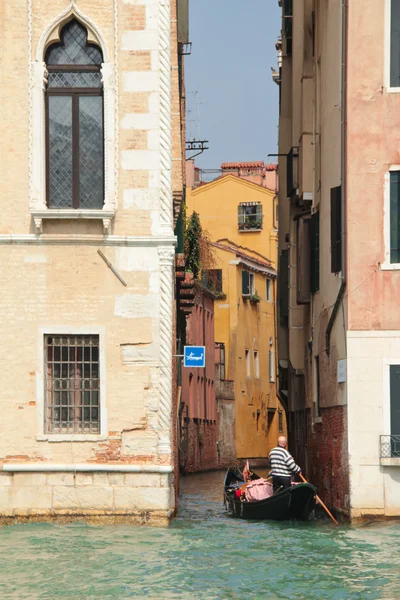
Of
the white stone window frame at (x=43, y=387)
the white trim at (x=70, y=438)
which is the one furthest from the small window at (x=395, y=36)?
the white trim at (x=70, y=438)

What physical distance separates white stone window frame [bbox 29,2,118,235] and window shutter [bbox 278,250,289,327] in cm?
1171

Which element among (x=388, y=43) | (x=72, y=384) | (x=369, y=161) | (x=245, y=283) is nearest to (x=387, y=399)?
(x=369, y=161)

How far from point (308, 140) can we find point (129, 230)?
6.74 metres

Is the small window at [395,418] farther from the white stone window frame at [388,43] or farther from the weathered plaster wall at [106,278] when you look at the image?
the white stone window frame at [388,43]

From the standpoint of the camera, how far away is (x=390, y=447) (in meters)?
17.7

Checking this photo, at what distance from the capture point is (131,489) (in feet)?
55.4

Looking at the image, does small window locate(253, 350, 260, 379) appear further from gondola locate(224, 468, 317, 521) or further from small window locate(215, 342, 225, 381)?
gondola locate(224, 468, 317, 521)

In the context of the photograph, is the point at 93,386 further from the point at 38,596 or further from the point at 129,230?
the point at 38,596

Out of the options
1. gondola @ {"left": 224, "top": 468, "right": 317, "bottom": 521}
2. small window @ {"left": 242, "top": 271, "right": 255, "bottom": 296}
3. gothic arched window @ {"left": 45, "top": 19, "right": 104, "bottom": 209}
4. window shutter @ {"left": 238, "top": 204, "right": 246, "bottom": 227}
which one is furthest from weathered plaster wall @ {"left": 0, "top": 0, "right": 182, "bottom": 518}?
window shutter @ {"left": 238, "top": 204, "right": 246, "bottom": 227}

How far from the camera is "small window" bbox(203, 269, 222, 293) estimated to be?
48.3 meters

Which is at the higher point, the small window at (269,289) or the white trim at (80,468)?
the small window at (269,289)

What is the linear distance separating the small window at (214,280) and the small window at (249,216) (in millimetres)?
3980

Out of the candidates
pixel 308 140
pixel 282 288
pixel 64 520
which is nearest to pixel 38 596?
pixel 64 520

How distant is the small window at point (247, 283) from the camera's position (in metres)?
51.5
